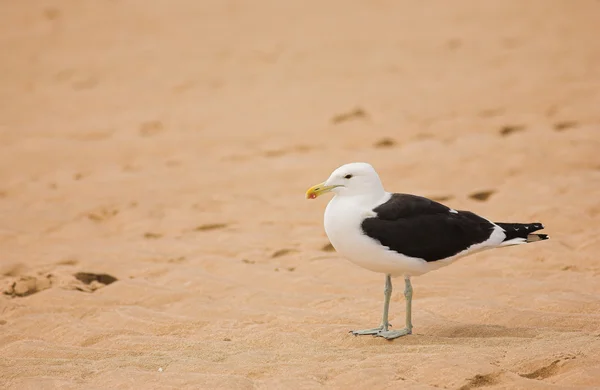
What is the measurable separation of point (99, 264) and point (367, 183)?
8.59ft

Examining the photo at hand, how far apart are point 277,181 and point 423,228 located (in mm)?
3794

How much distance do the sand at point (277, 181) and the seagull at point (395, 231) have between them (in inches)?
16.6

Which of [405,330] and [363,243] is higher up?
[363,243]

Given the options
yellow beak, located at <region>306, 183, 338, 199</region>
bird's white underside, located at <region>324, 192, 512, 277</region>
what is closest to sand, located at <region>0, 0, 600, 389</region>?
bird's white underside, located at <region>324, 192, 512, 277</region>

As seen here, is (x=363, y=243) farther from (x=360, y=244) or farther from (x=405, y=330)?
(x=405, y=330)

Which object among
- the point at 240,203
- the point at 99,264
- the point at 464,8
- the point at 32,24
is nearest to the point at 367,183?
the point at 99,264

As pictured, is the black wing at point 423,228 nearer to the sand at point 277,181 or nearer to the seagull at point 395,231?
the seagull at point 395,231

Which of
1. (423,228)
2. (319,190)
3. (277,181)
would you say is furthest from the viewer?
(277,181)

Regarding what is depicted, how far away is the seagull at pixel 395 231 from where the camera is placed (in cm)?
487

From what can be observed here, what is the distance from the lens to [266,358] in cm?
454

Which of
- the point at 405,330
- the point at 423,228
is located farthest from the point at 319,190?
the point at 405,330

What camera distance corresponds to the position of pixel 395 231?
4891 mm

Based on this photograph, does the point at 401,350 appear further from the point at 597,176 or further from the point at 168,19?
the point at 168,19

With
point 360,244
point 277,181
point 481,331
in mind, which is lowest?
point 481,331
